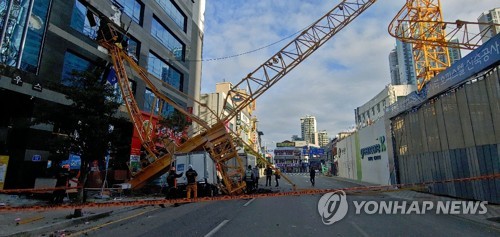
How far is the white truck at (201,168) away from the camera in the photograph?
52.9ft

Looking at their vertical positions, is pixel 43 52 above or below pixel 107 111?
above

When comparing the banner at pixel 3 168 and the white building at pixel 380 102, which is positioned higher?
the white building at pixel 380 102

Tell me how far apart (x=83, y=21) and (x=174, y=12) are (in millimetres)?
13884

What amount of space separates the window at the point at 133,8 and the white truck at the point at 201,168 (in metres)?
13.6

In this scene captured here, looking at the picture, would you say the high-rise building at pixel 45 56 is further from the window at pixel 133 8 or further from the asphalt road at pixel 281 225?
the asphalt road at pixel 281 225

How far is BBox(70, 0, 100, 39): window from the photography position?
18688mm

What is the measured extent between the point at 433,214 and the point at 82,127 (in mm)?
14235

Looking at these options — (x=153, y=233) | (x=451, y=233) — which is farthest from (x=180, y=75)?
(x=451, y=233)

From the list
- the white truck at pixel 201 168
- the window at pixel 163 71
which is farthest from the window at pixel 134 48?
the white truck at pixel 201 168

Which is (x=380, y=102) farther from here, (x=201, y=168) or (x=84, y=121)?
(x=84, y=121)

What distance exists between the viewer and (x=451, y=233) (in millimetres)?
7254

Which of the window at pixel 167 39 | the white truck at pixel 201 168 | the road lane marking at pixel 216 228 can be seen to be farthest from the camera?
the window at pixel 167 39

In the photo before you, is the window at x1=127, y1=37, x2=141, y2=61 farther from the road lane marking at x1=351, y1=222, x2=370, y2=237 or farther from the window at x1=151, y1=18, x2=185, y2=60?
the road lane marking at x1=351, y1=222, x2=370, y2=237

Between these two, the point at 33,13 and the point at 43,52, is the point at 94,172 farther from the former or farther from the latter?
the point at 33,13
